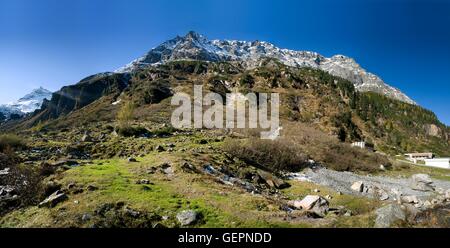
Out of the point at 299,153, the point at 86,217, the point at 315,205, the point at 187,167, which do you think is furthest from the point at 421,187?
the point at 86,217

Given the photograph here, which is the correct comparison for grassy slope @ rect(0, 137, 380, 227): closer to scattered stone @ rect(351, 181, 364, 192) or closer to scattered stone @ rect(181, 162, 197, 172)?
scattered stone @ rect(181, 162, 197, 172)

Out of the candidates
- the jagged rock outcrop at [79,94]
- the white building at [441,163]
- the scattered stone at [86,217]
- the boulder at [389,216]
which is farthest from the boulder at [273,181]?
the jagged rock outcrop at [79,94]

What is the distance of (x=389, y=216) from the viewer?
637 inches

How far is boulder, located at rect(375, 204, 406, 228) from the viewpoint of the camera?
15.8 meters

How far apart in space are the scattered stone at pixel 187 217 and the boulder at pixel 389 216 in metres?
8.26

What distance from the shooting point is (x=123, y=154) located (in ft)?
119

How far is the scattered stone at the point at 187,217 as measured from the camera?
641 inches

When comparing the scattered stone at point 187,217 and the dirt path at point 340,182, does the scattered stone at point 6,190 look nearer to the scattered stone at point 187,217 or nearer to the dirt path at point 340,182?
the scattered stone at point 187,217

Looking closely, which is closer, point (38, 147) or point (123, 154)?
point (123, 154)

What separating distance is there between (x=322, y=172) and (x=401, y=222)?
28.4 metres

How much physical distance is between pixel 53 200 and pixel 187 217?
7255mm

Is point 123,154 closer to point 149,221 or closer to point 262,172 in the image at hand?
point 262,172

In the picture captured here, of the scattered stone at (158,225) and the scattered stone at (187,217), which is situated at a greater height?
the scattered stone at (187,217)
